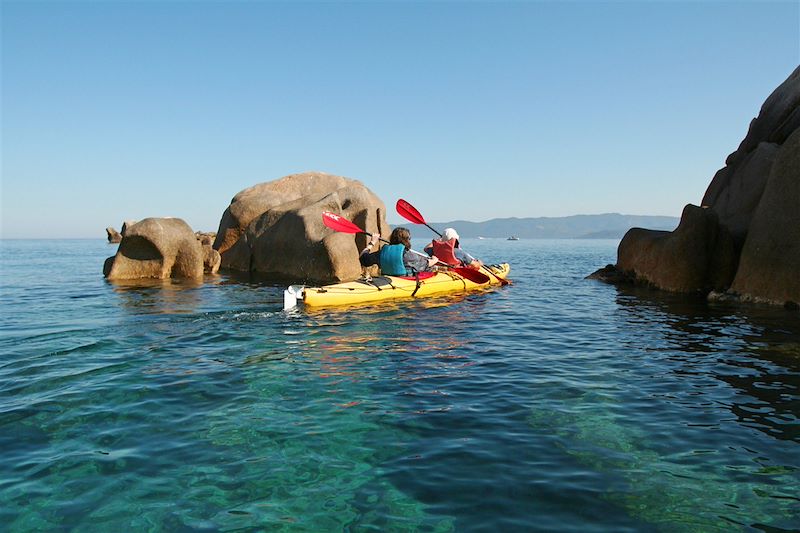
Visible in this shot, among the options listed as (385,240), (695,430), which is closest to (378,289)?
(385,240)

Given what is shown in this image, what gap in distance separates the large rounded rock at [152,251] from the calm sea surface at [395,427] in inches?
334

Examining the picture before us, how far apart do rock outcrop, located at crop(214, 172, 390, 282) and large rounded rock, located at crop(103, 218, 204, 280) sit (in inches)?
137

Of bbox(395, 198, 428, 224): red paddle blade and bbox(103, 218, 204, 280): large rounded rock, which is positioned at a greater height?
bbox(395, 198, 428, 224): red paddle blade

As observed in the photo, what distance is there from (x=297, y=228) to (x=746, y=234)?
1489 cm

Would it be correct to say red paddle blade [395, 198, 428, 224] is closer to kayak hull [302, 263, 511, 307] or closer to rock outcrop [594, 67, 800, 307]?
kayak hull [302, 263, 511, 307]

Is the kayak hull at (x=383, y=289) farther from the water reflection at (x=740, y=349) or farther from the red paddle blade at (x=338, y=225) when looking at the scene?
the water reflection at (x=740, y=349)

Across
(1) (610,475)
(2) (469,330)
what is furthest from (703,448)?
(2) (469,330)

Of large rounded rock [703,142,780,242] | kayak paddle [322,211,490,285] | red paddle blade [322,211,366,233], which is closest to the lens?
red paddle blade [322,211,366,233]

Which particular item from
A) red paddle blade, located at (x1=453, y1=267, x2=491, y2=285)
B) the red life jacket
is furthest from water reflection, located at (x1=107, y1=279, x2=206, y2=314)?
red paddle blade, located at (x1=453, y1=267, x2=491, y2=285)

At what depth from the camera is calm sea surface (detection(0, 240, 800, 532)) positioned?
3811 mm

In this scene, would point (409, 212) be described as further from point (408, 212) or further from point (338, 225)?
point (338, 225)

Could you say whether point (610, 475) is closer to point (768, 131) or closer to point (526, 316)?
point (526, 316)

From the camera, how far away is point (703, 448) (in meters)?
4.85

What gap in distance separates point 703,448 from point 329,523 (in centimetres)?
347
